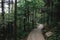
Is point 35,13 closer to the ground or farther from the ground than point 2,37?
farther from the ground

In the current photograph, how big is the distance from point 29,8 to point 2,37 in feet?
7.48

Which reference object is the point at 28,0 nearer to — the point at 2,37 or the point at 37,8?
the point at 37,8

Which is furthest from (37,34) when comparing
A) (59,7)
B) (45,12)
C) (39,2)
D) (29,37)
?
(59,7)

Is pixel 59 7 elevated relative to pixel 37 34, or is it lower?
elevated

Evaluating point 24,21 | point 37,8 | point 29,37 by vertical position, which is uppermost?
point 37,8

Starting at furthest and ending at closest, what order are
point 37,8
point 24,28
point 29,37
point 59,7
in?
point 37,8, point 24,28, point 29,37, point 59,7

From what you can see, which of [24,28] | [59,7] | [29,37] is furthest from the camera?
[24,28]

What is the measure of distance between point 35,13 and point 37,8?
30cm

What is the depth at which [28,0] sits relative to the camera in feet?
28.2

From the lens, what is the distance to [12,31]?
25.2 ft

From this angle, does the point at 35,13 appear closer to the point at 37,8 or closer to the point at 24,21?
the point at 37,8

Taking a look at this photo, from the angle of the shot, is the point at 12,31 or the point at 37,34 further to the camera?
the point at 37,34

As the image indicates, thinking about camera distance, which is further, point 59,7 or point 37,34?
point 37,34

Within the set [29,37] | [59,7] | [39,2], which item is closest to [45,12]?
[39,2]
